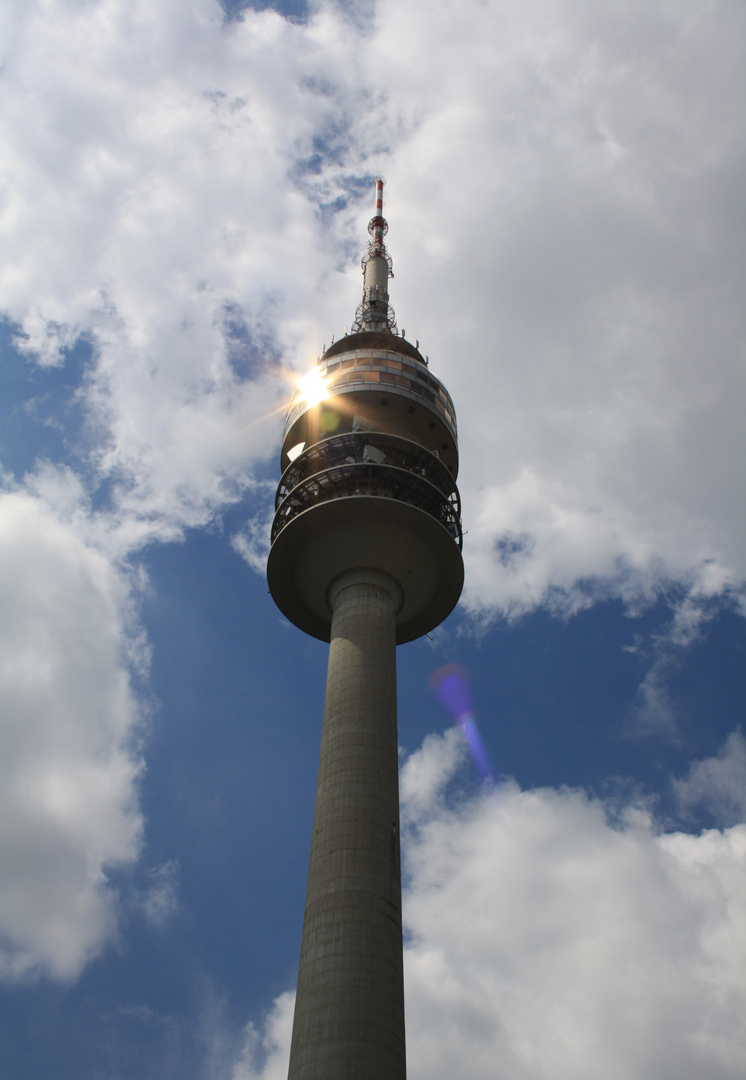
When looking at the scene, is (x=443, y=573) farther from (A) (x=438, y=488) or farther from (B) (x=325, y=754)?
(B) (x=325, y=754)

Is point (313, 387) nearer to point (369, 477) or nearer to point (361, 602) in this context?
point (369, 477)

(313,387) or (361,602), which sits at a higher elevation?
(313,387)

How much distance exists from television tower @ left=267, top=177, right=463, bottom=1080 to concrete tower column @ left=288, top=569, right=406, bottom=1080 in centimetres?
5

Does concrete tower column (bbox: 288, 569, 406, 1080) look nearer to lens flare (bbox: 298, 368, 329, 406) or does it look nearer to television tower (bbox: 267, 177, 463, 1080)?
television tower (bbox: 267, 177, 463, 1080)

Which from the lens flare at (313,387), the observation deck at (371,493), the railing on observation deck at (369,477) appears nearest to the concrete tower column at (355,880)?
the observation deck at (371,493)

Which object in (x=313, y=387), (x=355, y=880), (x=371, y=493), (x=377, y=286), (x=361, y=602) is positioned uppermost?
(x=377, y=286)

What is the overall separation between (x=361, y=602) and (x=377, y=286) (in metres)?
27.2

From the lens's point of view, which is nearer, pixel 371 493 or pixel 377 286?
pixel 371 493

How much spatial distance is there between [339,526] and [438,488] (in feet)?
18.8

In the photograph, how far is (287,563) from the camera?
37.4 m

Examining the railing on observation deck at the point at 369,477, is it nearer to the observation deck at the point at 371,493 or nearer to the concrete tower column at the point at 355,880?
the observation deck at the point at 371,493

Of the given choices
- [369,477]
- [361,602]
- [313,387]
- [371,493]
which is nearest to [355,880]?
[361,602]

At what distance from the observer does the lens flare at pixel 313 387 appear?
139ft

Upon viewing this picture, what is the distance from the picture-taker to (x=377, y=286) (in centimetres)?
5341
